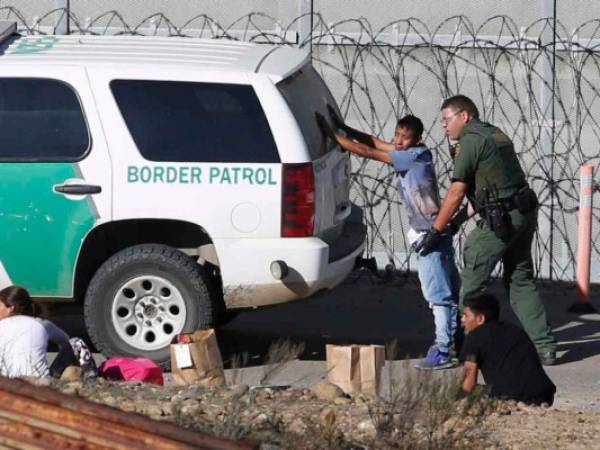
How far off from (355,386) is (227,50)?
112 inches

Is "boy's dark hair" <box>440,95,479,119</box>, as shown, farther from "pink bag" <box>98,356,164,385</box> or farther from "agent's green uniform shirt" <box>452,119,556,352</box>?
"pink bag" <box>98,356,164,385</box>

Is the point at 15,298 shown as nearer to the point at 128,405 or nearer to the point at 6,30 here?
the point at 128,405

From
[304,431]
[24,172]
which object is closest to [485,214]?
[24,172]

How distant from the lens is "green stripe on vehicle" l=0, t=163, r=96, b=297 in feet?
28.5

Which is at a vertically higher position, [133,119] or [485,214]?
[133,119]

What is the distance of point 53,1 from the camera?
487 inches

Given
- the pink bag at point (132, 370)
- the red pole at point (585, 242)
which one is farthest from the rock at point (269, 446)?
the red pole at point (585, 242)

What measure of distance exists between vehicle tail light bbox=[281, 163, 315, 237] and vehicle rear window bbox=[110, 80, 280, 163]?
0.44 feet

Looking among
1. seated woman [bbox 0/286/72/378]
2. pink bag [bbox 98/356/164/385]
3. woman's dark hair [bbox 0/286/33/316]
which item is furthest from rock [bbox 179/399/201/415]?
woman's dark hair [bbox 0/286/33/316]

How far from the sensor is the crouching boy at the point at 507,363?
23.9 feet

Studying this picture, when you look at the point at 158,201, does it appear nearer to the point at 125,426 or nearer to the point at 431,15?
Answer: the point at 431,15

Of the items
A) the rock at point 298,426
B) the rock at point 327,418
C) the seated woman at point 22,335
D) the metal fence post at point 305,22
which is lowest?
the rock at point 298,426

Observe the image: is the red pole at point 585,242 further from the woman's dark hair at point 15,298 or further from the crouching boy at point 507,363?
the woman's dark hair at point 15,298

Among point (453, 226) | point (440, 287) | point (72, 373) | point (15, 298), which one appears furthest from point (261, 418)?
point (453, 226)
